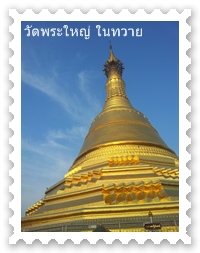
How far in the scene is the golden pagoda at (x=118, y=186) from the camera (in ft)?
20.9

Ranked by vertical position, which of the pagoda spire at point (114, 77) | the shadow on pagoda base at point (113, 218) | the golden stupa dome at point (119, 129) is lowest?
the shadow on pagoda base at point (113, 218)

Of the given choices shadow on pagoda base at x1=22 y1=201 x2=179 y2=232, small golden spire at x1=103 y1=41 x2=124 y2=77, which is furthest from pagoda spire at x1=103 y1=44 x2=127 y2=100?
shadow on pagoda base at x1=22 y1=201 x2=179 y2=232

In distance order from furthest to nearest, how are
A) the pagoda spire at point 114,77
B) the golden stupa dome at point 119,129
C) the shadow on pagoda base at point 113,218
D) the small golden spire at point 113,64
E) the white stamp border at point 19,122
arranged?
the small golden spire at point 113,64
the pagoda spire at point 114,77
the golden stupa dome at point 119,129
the shadow on pagoda base at point 113,218
the white stamp border at point 19,122

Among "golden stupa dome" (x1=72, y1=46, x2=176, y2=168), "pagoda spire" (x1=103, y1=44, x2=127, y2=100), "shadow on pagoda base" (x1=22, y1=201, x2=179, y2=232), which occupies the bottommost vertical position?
"shadow on pagoda base" (x1=22, y1=201, x2=179, y2=232)

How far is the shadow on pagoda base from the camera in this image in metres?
5.87

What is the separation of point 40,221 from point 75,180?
2201mm

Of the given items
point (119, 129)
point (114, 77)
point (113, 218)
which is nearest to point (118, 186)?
point (113, 218)

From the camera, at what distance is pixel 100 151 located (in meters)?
11.1

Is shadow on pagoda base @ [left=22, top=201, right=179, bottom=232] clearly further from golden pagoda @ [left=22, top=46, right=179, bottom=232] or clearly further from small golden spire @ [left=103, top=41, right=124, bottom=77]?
small golden spire @ [left=103, top=41, right=124, bottom=77]

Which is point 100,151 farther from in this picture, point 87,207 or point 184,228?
point 184,228

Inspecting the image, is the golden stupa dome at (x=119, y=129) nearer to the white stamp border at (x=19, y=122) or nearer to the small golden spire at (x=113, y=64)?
the small golden spire at (x=113, y=64)

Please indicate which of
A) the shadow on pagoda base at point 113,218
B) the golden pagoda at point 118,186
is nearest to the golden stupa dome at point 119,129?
the golden pagoda at point 118,186

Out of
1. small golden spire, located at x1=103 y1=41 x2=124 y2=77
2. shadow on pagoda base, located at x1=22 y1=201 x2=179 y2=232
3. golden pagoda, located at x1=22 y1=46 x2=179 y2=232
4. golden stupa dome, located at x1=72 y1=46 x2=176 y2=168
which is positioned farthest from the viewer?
small golden spire, located at x1=103 y1=41 x2=124 y2=77

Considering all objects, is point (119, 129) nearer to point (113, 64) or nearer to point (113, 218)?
point (113, 218)
